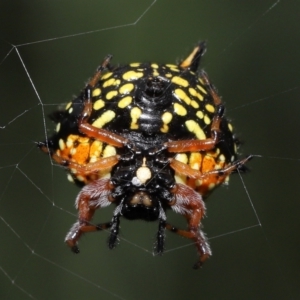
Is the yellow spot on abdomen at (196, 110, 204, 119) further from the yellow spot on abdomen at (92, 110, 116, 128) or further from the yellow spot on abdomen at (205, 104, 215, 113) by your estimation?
the yellow spot on abdomen at (92, 110, 116, 128)

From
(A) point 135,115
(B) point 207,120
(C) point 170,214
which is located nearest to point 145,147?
(A) point 135,115

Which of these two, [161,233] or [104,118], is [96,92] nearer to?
[104,118]

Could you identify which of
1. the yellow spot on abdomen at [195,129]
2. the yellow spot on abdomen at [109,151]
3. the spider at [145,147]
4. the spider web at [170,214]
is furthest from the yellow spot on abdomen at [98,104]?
the spider web at [170,214]

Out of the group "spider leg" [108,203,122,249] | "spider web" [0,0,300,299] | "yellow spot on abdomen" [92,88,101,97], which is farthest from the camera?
"spider web" [0,0,300,299]

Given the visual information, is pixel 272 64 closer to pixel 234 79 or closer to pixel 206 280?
pixel 234 79

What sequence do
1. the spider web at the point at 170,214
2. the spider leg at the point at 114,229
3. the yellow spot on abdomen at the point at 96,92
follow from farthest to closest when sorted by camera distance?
the spider web at the point at 170,214, the yellow spot on abdomen at the point at 96,92, the spider leg at the point at 114,229

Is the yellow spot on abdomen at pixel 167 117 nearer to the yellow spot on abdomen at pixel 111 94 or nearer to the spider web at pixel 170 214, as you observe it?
the yellow spot on abdomen at pixel 111 94

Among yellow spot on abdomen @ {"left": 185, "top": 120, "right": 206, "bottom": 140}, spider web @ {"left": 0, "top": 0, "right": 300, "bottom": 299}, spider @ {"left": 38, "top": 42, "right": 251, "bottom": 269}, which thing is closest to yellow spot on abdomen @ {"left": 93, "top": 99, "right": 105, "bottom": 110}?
spider @ {"left": 38, "top": 42, "right": 251, "bottom": 269}

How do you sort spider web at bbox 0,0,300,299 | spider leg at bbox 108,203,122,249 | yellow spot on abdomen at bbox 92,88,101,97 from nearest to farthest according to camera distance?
spider leg at bbox 108,203,122,249 → yellow spot on abdomen at bbox 92,88,101,97 → spider web at bbox 0,0,300,299
